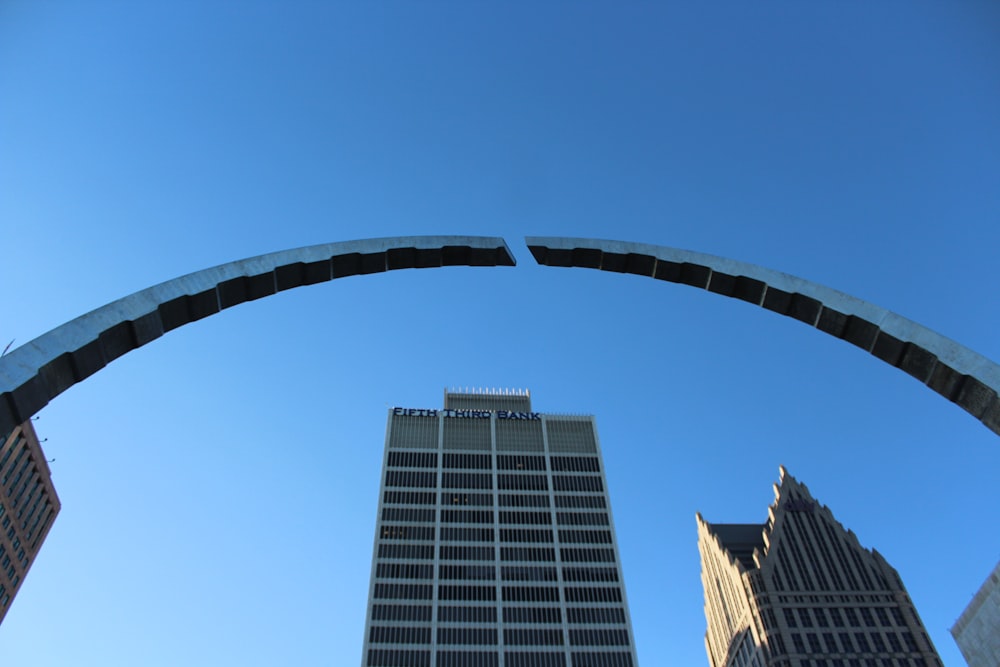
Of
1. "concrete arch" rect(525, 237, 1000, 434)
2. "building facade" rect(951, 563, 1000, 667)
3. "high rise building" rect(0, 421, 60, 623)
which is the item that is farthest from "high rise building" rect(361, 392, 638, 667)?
"concrete arch" rect(525, 237, 1000, 434)

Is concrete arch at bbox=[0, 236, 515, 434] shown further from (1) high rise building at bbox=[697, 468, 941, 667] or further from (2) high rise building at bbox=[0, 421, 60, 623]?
(1) high rise building at bbox=[697, 468, 941, 667]

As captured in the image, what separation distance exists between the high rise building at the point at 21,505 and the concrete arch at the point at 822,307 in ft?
390

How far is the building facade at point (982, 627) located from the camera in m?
26.5

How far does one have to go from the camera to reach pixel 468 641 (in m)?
119

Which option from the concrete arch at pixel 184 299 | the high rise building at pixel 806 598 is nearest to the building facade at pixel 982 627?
the concrete arch at pixel 184 299

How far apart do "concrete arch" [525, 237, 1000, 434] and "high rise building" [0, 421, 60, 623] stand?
119 m

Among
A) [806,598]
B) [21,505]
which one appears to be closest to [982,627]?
[21,505]

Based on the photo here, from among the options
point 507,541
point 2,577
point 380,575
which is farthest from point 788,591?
point 2,577

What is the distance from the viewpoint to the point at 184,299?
40.8ft

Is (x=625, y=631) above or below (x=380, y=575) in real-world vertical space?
below

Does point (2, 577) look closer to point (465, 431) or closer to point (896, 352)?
point (465, 431)

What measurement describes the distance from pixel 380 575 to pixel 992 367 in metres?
123

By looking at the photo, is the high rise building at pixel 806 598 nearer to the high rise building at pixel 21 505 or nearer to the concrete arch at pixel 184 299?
the high rise building at pixel 21 505

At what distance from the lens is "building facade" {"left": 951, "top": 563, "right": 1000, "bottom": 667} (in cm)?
2650
